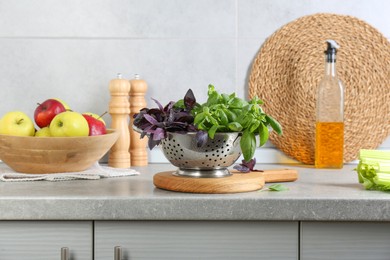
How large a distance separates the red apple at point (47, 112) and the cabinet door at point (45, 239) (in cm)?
43

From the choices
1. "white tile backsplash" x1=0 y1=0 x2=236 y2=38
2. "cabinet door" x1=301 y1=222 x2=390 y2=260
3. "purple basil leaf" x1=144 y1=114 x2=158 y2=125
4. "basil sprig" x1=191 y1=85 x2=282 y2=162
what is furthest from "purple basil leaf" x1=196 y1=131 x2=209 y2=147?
"white tile backsplash" x1=0 y1=0 x2=236 y2=38

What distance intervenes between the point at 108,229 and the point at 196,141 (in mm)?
259

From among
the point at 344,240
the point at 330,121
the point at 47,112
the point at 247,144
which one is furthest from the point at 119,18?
the point at 344,240

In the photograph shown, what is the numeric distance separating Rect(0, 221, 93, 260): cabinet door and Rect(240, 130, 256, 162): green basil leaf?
350 mm

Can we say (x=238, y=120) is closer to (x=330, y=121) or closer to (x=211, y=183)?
(x=211, y=183)

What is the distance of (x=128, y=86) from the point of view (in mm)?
1975

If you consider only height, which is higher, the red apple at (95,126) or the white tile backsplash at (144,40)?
the white tile backsplash at (144,40)

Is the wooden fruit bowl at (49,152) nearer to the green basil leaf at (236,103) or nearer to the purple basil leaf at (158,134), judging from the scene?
the purple basil leaf at (158,134)

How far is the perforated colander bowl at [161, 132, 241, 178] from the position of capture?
1502mm

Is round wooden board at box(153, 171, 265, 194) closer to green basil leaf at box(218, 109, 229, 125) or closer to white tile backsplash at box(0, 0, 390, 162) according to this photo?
green basil leaf at box(218, 109, 229, 125)

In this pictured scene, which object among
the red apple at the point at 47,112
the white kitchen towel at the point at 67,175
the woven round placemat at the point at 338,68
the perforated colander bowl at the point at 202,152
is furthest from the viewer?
the woven round placemat at the point at 338,68

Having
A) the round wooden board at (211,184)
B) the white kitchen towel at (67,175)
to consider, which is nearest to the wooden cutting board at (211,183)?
the round wooden board at (211,184)

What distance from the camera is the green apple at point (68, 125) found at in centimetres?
171

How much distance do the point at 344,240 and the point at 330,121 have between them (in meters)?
0.60
